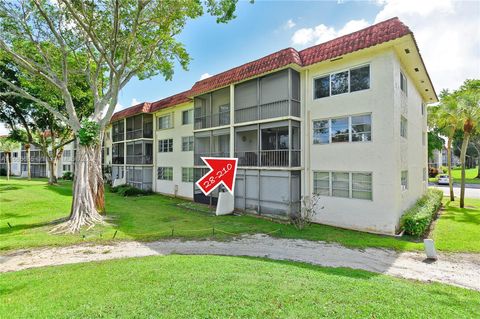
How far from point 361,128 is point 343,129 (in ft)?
2.99

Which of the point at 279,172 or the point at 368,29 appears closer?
the point at 368,29

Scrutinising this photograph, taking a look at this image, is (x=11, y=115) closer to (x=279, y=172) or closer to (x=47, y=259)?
(x=47, y=259)

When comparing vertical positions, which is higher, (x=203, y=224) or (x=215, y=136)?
(x=215, y=136)

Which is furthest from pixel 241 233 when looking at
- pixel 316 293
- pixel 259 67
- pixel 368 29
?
pixel 368 29

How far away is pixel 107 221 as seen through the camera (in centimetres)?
1359

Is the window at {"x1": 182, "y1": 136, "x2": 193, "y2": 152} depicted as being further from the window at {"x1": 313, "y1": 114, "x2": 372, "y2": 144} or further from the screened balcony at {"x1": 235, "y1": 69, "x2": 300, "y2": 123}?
the window at {"x1": 313, "y1": 114, "x2": 372, "y2": 144}

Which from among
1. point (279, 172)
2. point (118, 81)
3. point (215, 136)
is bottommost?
point (279, 172)

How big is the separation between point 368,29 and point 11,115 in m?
36.6

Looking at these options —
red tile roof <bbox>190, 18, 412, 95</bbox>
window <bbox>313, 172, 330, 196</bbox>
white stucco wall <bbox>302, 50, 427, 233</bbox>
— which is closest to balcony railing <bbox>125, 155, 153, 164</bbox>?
red tile roof <bbox>190, 18, 412, 95</bbox>

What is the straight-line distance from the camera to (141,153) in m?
27.7

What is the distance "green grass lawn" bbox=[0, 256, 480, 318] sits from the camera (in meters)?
4.43

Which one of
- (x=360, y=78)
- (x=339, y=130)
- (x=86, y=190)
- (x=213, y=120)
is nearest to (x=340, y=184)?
(x=339, y=130)

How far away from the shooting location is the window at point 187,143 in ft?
74.0

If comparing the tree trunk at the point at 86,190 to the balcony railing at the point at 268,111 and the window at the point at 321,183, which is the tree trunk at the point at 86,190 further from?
the window at the point at 321,183
